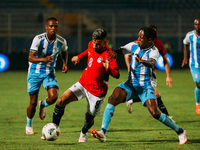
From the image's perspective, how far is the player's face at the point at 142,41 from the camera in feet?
20.4

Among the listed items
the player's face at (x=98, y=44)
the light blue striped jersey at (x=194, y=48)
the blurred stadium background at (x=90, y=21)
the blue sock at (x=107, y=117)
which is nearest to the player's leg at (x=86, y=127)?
the blue sock at (x=107, y=117)

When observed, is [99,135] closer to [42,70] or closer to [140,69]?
[140,69]

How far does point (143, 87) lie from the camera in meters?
6.38

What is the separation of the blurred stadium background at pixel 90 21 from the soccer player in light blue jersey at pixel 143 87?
56.9 ft

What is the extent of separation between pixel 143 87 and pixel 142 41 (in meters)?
0.73

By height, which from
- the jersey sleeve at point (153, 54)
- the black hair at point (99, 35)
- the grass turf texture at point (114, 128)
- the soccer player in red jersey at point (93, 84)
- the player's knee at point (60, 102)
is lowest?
the grass turf texture at point (114, 128)

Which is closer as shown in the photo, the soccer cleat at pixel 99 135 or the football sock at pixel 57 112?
the soccer cleat at pixel 99 135

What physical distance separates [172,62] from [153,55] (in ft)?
62.7

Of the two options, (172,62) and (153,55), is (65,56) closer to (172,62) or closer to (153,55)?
(153,55)

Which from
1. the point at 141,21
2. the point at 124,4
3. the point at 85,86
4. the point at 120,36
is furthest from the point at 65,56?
the point at 124,4

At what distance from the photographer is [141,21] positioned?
88.4 feet

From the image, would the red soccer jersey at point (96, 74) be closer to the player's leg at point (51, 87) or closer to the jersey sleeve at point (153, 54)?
the jersey sleeve at point (153, 54)

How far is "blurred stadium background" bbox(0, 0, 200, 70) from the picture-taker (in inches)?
973

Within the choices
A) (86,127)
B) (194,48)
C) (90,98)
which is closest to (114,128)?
(86,127)
